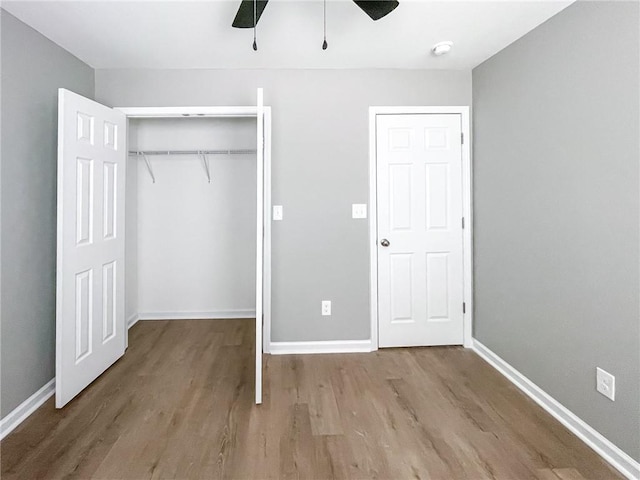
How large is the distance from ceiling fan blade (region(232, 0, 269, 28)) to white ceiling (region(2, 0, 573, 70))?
0.61 feet

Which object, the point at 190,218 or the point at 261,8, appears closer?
the point at 261,8

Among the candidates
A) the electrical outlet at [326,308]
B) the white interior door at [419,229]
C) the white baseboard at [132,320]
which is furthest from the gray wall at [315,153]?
the white baseboard at [132,320]

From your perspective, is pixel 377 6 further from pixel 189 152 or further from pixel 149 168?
pixel 149 168

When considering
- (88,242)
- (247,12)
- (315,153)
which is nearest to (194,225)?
(88,242)

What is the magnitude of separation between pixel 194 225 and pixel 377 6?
3018mm

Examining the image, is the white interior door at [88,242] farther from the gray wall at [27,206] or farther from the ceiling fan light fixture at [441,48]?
the ceiling fan light fixture at [441,48]

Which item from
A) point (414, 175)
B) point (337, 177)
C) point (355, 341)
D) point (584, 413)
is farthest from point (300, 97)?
point (584, 413)

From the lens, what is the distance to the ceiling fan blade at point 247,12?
1.92 metres

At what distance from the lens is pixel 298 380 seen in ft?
9.27

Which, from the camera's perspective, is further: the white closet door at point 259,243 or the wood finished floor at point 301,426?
the white closet door at point 259,243

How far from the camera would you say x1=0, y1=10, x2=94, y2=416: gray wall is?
2.24 metres

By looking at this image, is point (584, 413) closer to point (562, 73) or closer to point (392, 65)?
point (562, 73)

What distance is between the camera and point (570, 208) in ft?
7.29

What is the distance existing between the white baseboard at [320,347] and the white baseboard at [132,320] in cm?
170
